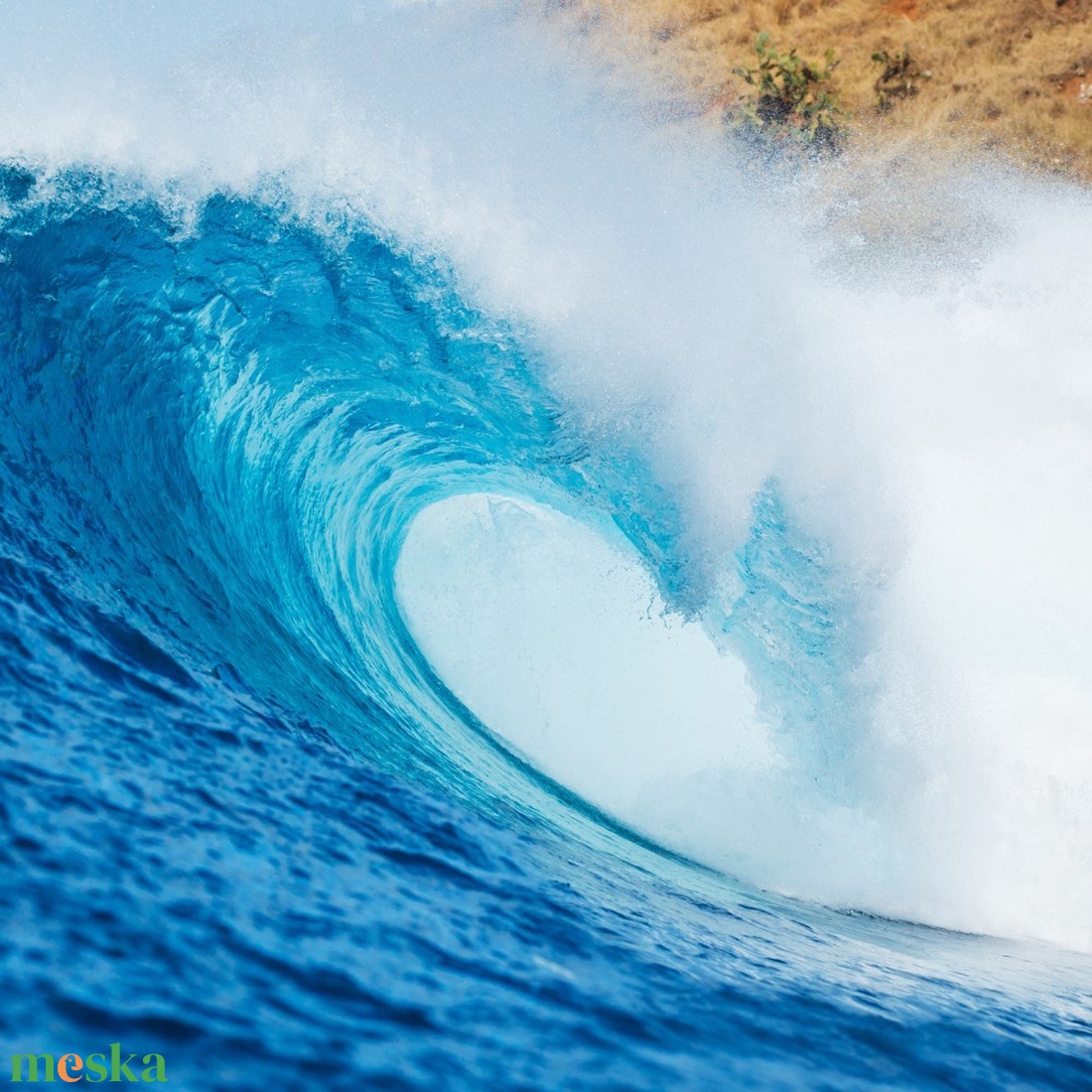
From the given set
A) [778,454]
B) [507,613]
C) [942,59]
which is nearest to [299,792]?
[778,454]

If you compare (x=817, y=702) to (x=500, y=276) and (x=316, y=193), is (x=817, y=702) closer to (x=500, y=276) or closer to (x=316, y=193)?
(x=500, y=276)

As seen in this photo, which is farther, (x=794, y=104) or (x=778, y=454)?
(x=794, y=104)

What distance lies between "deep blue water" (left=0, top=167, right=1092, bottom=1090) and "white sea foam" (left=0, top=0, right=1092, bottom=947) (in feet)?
1.12

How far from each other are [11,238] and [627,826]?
16.2 feet

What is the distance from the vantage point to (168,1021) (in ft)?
4.29

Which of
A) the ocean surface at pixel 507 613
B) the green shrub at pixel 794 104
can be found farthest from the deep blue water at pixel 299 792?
the green shrub at pixel 794 104

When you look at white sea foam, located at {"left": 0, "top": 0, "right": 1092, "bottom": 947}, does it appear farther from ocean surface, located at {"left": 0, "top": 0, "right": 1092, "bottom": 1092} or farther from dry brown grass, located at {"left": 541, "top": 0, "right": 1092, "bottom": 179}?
dry brown grass, located at {"left": 541, "top": 0, "right": 1092, "bottom": 179}

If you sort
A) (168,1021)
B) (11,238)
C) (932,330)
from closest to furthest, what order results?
(168,1021) < (11,238) < (932,330)

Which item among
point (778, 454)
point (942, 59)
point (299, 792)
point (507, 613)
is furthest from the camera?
point (942, 59)

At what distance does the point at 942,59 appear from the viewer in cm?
1485

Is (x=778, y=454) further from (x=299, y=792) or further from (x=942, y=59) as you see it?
(x=942, y=59)

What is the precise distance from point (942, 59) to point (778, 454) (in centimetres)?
1345

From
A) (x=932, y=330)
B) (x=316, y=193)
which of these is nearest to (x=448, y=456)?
(x=316, y=193)

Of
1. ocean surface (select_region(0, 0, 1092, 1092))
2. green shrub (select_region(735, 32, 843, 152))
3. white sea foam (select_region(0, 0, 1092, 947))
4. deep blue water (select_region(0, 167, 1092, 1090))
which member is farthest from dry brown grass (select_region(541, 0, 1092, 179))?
deep blue water (select_region(0, 167, 1092, 1090))
